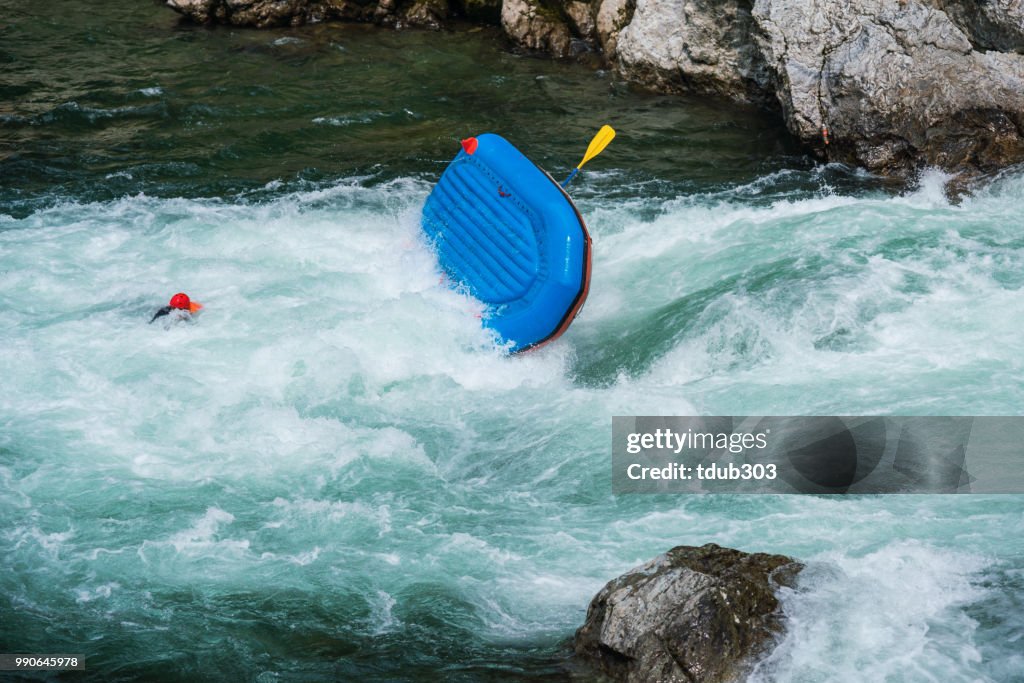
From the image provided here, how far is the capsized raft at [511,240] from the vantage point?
230 inches

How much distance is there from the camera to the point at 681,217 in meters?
7.37

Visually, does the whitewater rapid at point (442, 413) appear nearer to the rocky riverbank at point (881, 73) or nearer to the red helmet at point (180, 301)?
the red helmet at point (180, 301)

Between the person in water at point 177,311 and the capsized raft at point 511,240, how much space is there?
1.52 meters

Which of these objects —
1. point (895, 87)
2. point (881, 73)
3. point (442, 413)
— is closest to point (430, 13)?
point (881, 73)

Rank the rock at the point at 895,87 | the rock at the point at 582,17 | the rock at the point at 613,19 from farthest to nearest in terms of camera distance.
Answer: the rock at the point at 582,17, the rock at the point at 613,19, the rock at the point at 895,87

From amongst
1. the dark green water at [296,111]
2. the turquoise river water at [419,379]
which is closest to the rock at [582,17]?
the dark green water at [296,111]

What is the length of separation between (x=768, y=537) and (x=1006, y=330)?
209cm

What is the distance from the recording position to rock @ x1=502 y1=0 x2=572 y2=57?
10.0m

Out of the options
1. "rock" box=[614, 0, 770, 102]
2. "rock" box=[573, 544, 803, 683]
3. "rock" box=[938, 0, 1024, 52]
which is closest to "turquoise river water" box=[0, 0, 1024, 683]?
"rock" box=[573, 544, 803, 683]

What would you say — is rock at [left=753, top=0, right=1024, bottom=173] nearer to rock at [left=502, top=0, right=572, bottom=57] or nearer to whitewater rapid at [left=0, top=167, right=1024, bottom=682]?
whitewater rapid at [left=0, top=167, right=1024, bottom=682]

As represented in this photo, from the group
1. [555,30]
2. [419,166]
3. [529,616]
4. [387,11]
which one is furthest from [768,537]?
[387,11]

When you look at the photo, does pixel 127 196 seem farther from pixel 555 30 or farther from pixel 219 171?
pixel 555 30

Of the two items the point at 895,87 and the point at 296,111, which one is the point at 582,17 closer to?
the point at 296,111

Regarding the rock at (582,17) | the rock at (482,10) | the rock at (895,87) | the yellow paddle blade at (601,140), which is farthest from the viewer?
the rock at (482,10)
